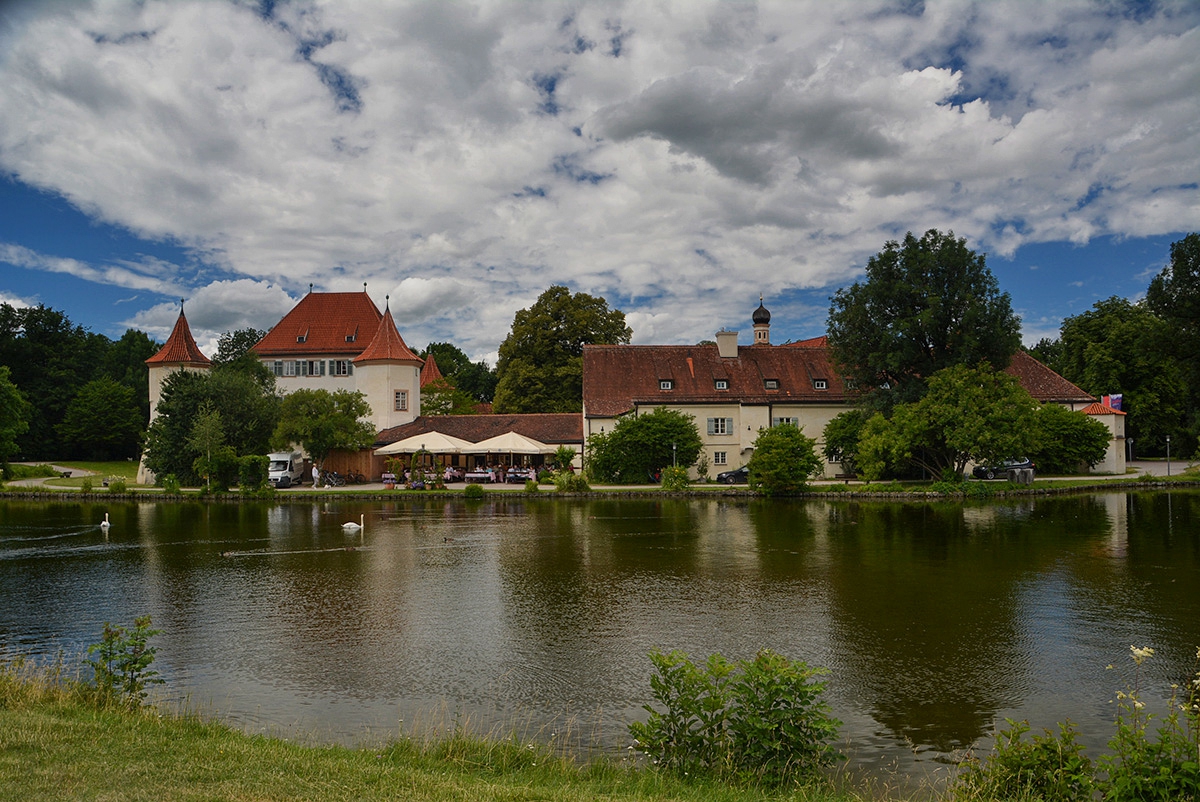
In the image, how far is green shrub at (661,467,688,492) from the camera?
39.6 meters

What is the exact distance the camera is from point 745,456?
46.7 metres

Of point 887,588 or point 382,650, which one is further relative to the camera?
point 887,588

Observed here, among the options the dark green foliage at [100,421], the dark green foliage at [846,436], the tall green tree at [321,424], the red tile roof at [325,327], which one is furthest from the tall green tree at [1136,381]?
the dark green foliage at [100,421]

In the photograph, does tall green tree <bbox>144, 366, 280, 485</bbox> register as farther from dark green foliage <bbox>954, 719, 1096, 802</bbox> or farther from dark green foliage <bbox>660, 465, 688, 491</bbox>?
dark green foliage <bbox>954, 719, 1096, 802</bbox>

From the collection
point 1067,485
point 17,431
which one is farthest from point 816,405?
point 17,431

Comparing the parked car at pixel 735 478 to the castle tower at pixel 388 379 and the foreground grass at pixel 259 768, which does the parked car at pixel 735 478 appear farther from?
the foreground grass at pixel 259 768

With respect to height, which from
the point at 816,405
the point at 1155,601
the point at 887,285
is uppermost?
the point at 887,285

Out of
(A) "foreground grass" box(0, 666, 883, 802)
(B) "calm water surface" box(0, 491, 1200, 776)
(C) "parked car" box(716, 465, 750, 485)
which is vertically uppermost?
(C) "parked car" box(716, 465, 750, 485)

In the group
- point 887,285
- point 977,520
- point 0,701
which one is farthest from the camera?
point 887,285

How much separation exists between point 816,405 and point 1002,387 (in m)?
10.8

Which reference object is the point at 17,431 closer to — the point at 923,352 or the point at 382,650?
the point at 382,650

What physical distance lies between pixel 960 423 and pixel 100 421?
66.4 metres

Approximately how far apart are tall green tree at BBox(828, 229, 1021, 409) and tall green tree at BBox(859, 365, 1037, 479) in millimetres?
→ 2159

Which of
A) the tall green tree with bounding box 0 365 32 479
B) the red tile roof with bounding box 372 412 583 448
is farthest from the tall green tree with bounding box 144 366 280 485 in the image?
the tall green tree with bounding box 0 365 32 479
